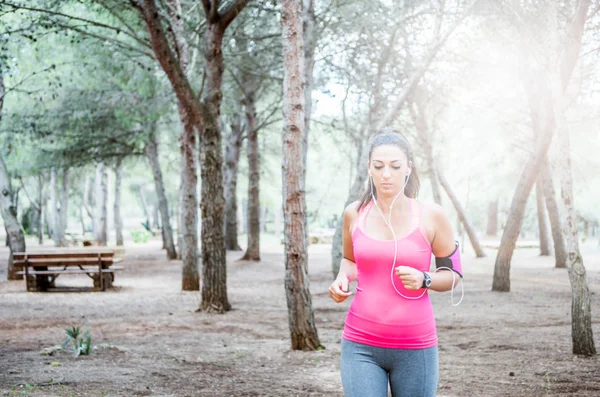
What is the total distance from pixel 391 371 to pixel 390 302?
30 cm

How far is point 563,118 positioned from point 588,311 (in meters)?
2.18

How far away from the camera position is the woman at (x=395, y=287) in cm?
291

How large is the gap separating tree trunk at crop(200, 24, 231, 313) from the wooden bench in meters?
4.93

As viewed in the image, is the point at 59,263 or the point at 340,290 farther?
the point at 59,263

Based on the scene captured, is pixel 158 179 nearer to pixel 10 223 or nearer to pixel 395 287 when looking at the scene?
pixel 10 223

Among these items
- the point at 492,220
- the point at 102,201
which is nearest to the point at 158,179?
the point at 102,201

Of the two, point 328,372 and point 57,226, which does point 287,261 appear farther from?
point 57,226

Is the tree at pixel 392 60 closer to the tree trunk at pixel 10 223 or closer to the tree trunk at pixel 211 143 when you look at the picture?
the tree trunk at pixel 211 143

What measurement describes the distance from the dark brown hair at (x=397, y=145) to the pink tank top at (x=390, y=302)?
23cm

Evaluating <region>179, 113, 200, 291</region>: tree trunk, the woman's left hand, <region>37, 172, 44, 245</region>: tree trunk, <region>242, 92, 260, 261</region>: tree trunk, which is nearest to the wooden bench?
<region>179, 113, 200, 291</region>: tree trunk

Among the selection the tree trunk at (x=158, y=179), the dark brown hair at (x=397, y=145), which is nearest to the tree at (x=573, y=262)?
the dark brown hair at (x=397, y=145)

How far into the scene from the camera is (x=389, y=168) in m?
3.07

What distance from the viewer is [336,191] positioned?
197ft

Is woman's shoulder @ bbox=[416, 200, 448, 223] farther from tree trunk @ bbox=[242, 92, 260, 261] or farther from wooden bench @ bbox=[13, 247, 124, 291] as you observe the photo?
tree trunk @ bbox=[242, 92, 260, 261]
